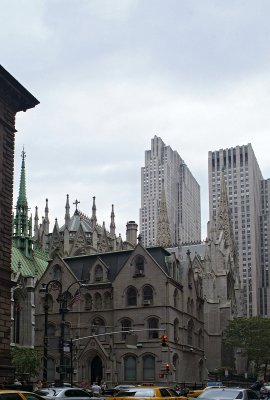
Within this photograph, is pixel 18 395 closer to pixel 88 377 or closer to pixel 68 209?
pixel 88 377

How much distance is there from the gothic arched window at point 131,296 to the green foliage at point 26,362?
1024 cm

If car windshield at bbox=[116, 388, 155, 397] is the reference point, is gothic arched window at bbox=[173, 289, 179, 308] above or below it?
above

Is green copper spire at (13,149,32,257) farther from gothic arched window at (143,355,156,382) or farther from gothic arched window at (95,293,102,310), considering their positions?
gothic arched window at (143,355,156,382)

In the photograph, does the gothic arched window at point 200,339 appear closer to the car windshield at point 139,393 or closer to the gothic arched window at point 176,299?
the gothic arched window at point 176,299

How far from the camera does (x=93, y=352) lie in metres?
63.0

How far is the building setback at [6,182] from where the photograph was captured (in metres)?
36.6

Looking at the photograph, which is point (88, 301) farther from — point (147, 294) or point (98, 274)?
point (147, 294)

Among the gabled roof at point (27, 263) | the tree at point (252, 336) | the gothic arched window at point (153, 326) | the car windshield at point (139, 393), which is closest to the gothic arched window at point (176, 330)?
the gothic arched window at point (153, 326)

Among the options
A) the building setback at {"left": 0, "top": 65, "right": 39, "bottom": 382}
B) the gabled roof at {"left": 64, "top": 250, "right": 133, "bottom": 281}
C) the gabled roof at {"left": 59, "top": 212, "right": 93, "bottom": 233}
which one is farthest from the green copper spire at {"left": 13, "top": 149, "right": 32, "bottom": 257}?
the building setback at {"left": 0, "top": 65, "right": 39, "bottom": 382}

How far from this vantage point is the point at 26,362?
6266 centimetres

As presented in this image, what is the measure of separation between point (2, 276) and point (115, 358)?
27790 millimetres

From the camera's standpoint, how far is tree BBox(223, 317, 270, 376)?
278ft

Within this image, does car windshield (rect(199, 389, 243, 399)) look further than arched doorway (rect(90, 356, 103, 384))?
No

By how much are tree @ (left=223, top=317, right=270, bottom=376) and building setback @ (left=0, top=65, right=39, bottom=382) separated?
53239 mm
